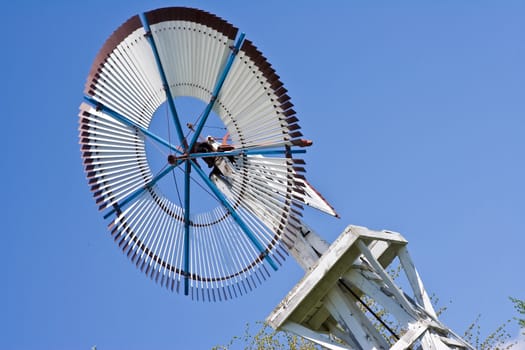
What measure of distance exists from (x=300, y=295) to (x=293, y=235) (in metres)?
1.05

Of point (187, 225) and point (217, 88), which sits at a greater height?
point (217, 88)

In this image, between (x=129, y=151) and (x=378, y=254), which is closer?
(x=378, y=254)

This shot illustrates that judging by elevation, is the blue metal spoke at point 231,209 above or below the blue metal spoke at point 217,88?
below

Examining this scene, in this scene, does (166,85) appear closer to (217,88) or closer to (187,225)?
(217,88)

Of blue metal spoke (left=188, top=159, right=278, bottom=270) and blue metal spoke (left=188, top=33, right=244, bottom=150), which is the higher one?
blue metal spoke (left=188, top=33, right=244, bottom=150)

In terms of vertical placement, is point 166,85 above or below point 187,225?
above

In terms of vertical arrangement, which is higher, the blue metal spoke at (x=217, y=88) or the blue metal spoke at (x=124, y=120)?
the blue metal spoke at (x=217, y=88)

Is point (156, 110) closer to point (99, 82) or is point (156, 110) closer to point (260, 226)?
point (99, 82)

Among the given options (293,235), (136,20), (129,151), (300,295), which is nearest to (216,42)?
(136,20)

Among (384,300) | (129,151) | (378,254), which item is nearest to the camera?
(384,300)

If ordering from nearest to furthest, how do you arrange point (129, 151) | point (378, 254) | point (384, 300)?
point (384, 300)
point (378, 254)
point (129, 151)

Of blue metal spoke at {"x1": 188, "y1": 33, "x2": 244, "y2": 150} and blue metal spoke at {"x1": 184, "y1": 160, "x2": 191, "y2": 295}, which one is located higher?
blue metal spoke at {"x1": 188, "y1": 33, "x2": 244, "y2": 150}

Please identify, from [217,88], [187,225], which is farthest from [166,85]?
[187,225]

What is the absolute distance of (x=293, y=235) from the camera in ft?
41.1
